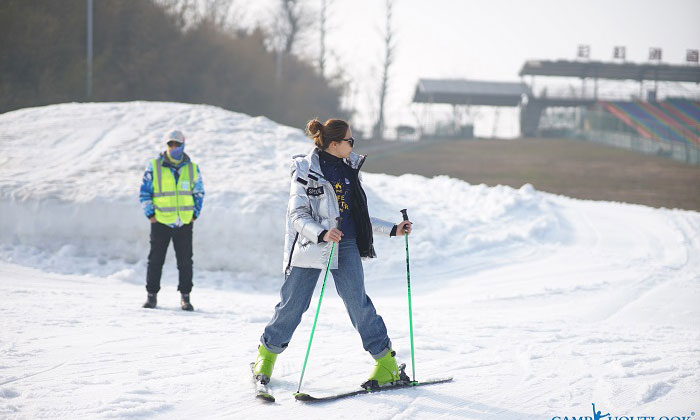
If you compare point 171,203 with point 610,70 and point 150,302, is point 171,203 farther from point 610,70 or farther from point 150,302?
point 610,70

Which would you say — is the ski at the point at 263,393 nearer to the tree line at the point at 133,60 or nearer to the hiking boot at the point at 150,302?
the hiking boot at the point at 150,302

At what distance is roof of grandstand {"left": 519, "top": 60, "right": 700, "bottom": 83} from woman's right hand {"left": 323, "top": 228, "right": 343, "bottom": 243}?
5527 cm

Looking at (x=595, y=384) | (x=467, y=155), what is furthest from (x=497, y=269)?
(x=467, y=155)

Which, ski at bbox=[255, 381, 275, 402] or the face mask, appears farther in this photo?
the face mask

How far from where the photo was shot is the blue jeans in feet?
14.5

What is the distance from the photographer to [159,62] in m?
26.7

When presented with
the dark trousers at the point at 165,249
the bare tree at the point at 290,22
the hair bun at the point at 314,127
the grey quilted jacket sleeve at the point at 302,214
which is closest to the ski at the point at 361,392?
the grey quilted jacket sleeve at the point at 302,214

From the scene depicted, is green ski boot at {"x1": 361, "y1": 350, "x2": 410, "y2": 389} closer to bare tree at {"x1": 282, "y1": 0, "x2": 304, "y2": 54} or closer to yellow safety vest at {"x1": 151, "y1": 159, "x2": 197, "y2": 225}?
yellow safety vest at {"x1": 151, "y1": 159, "x2": 197, "y2": 225}

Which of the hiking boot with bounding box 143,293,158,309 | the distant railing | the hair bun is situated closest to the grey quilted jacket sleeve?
the hair bun

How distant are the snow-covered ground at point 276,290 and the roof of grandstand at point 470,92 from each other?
4060 centimetres

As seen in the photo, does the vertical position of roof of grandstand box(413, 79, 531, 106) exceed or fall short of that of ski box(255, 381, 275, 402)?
it exceeds it

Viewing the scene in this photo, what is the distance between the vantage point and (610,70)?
185 ft

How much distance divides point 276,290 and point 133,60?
1825 centimetres

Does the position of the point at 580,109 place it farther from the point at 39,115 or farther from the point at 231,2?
the point at 39,115
